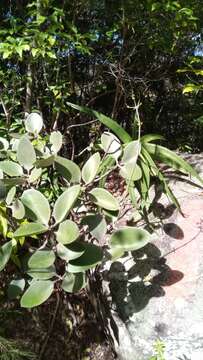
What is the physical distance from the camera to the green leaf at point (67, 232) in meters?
2.25

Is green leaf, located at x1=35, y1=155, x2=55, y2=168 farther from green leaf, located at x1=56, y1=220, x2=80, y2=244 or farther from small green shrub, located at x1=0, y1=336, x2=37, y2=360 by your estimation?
small green shrub, located at x1=0, y1=336, x2=37, y2=360

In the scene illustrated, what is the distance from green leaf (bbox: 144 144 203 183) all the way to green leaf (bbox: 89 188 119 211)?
720 mm

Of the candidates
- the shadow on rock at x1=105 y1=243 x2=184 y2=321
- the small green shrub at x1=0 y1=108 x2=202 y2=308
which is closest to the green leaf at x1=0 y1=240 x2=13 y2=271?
the small green shrub at x1=0 y1=108 x2=202 y2=308

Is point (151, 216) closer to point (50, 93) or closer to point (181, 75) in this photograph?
point (50, 93)

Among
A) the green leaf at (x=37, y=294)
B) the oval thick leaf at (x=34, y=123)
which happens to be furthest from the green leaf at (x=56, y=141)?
the green leaf at (x=37, y=294)

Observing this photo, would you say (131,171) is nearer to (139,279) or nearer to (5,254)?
(139,279)

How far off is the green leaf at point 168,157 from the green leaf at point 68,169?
731 millimetres

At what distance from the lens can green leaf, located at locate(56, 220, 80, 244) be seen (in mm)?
2254

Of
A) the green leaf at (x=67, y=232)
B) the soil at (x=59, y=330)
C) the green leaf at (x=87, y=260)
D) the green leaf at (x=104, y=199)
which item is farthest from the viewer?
the soil at (x=59, y=330)

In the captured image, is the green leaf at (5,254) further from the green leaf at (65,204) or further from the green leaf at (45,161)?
the green leaf at (45,161)

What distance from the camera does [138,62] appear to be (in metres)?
4.23

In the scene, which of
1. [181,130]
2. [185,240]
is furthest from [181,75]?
[185,240]

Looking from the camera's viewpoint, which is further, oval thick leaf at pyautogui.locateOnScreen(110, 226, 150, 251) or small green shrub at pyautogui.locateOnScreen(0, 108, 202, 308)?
oval thick leaf at pyautogui.locateOnScreen(110, 226, 150, 251)

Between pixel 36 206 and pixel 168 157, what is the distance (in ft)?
3.69
